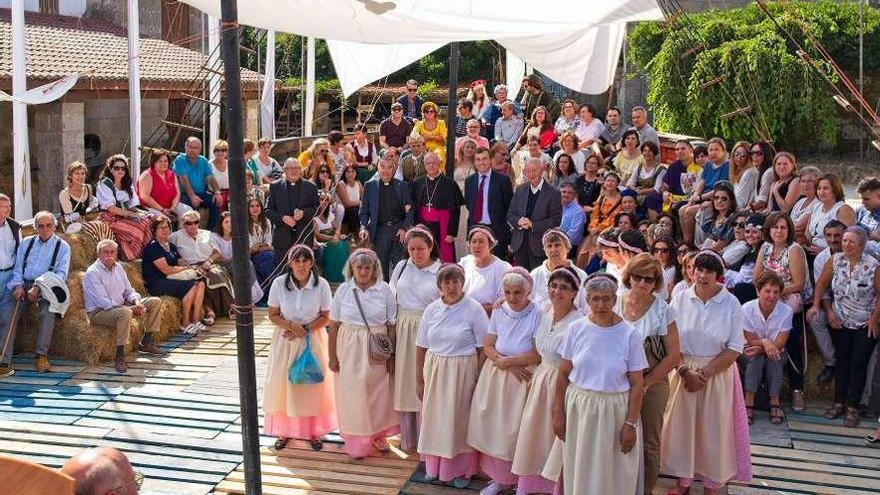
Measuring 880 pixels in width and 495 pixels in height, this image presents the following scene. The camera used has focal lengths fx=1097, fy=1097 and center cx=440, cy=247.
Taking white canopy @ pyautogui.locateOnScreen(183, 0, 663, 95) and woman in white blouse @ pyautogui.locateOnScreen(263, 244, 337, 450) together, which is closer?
white canopy @ pyautogui.locateOnScreen(183, 0, 663, 95)

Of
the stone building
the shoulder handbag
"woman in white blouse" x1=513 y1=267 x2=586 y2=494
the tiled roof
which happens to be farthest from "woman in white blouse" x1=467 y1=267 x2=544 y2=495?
the tiled roof

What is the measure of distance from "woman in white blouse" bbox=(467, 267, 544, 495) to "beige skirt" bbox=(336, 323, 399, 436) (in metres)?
0.76

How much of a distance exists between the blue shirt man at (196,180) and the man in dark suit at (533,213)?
3275 millimetres

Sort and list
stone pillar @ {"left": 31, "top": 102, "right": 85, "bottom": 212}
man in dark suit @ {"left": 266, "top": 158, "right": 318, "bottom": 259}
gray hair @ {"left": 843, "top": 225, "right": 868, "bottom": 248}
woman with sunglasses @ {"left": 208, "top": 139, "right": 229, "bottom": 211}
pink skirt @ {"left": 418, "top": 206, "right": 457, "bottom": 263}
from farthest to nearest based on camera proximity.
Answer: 1. stone pillar @ {"left": 31, "top": 102, "right": 85, "bottom": 212}
2. woman with sunglasses @ {"left": 208, "top": 139, "right": 229, "bottom": 211}
3. man in dark suit @ {"left": 266, "top": 158, "right": 318, "bottom": 259}
4. pink skirt @ {"left": 418, "top": 206, "right": 457, "bottom": 263}
5. gray hair @ {"left": 843, "top": 225, "right": 868, "bottom": 248}

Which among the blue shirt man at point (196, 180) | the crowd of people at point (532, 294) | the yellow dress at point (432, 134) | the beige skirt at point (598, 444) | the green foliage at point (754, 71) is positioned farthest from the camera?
the green foliage at point (754, 71)

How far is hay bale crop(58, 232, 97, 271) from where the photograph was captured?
9414mm

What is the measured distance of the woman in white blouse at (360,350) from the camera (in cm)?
673

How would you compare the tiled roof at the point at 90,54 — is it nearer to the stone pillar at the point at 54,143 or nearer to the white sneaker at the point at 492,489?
the stone pillar at the point at 54,143

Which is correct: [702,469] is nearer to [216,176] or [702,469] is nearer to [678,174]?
[678,174]

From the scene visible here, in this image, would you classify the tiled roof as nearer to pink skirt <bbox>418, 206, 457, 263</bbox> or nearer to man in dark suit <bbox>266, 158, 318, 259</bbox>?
man in dark suit <bbox>266, 158, 318, 259</bbox>

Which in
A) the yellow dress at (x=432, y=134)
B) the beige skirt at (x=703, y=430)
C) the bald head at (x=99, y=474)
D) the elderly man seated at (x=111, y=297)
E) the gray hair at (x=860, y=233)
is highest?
the yellow dress at (x=432, y=134)

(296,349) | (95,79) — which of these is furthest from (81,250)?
(95,79)

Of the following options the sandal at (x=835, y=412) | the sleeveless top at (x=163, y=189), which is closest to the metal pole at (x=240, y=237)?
the sandal at (x=835, y=412)

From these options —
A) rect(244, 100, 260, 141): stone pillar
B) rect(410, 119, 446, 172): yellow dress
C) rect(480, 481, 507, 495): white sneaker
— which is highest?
rect(244, 100, 260, 141): stone pillar
